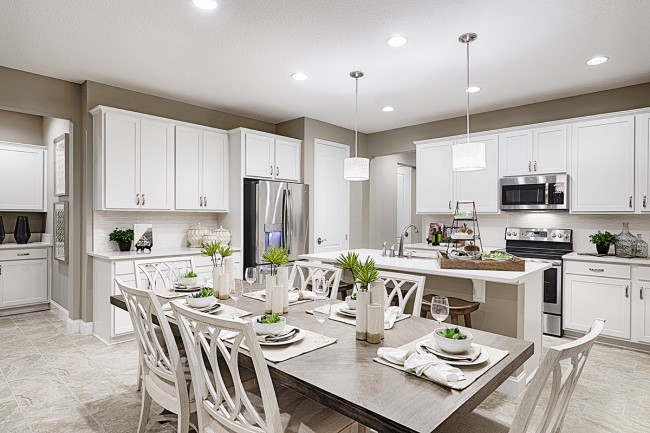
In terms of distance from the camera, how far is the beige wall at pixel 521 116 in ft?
13.5

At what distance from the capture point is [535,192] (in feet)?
14.7

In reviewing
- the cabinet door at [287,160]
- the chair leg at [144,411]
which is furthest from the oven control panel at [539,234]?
the chair leg at [144,411]

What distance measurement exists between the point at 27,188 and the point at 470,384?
6263mm

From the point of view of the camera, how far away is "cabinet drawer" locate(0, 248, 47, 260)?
4.98 metres

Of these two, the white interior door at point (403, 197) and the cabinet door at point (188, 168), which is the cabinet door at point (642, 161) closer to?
the white interior door at point (403, 197)

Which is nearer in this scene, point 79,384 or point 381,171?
point 79,384

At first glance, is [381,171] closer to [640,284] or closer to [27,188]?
[640,284]

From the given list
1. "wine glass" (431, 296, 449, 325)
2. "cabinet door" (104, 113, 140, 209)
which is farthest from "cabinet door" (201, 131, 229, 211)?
"wine glass" (431, 296, 449, 325)

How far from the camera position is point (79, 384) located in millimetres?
2975

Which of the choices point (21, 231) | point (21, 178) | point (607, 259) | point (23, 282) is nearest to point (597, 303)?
point (607, 259)

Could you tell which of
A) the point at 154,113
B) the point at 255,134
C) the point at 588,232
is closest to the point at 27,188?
the point at 154,113

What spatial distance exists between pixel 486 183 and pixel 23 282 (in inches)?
239

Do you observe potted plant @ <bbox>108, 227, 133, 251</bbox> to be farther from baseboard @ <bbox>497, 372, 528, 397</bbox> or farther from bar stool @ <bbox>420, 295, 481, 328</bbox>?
baseboard @ <bbox>497, 372, 528, 397</bbox>

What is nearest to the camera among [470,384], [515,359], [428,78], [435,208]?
[470,384]
